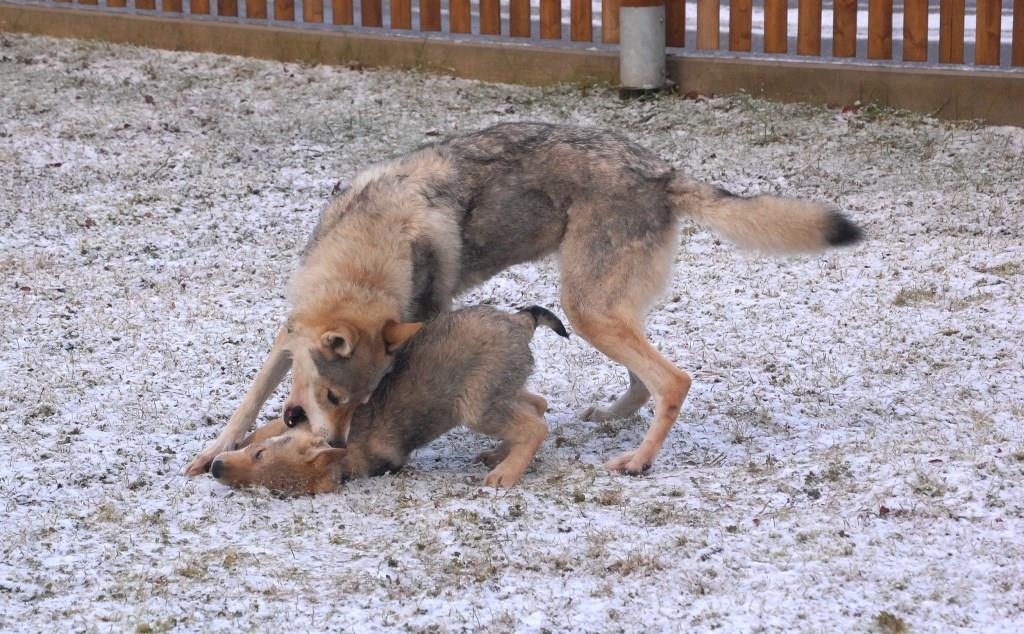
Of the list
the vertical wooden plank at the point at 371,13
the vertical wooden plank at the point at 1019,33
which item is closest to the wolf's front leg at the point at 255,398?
the vertical wooden plank at the point at 1019,33

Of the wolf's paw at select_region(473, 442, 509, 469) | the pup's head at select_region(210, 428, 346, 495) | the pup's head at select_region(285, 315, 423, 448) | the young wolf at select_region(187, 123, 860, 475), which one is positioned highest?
the young wolf at select_region(187, 123, 860, 475)

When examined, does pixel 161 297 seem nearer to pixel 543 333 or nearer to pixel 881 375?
pixel 543 333

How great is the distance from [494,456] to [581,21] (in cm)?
588

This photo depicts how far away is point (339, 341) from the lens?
16.0ft

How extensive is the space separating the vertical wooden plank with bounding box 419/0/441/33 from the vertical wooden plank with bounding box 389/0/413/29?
0.35ft

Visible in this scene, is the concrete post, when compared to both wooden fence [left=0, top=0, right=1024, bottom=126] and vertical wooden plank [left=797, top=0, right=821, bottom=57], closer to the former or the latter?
wooden fence [left=0, top=0, right=1024, bottom=126]

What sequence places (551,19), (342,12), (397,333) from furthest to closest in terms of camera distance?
(342,12)
(551,19)
(397,333)

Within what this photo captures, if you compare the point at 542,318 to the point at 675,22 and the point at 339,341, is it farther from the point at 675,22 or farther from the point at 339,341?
the point at 675,22

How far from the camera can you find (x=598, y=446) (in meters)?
5.52

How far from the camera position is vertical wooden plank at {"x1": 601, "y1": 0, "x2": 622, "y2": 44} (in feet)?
33.7

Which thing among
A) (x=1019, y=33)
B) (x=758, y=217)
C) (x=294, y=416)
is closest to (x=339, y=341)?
(x=294, y=416)

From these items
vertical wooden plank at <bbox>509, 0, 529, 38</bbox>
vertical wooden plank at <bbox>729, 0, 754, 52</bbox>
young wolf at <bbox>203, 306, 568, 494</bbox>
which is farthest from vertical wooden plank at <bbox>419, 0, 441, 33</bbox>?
young wolf at <bbox>203, 306, 568, 494</bbox>

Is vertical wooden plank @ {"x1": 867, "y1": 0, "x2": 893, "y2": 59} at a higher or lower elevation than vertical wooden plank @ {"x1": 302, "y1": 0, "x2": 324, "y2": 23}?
lower

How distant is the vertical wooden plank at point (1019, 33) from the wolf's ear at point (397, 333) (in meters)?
5.92
